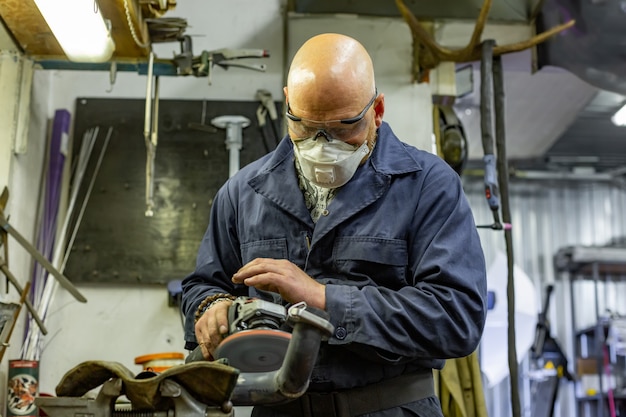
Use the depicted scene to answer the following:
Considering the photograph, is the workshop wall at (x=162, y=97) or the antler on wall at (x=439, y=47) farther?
the antler on wall at (x=439, y=47)

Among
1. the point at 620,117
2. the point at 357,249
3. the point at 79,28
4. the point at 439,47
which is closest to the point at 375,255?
the point at 357,249

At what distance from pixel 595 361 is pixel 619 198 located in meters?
1.98

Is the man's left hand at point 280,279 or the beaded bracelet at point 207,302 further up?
the man's left hand at point 280,279

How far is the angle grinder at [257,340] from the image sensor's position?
1.56 metres

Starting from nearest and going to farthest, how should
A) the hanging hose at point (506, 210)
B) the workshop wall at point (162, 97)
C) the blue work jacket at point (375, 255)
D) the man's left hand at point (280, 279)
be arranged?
the man's left hand at point (280, 279)
the blue work jacket at point (375, 255)
the hanging hose at point (506, 210)
the workshop wall at point (162, 97)

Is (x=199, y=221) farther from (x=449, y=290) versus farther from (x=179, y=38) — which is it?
(x=449, y=290)

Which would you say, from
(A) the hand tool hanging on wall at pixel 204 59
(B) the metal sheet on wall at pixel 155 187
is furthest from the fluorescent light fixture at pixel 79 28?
(B) the metal sheet on wall at pixel 155 187

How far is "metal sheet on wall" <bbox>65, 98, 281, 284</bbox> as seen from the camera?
4035 millimetres

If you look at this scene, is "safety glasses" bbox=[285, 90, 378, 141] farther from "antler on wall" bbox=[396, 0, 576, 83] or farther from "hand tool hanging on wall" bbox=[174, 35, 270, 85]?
"antler on wall" bbox=[396, 0, 576, 83]

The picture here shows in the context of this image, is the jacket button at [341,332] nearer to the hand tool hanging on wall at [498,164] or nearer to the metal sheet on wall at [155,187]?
the hand tool hanging on wall at [498,164]

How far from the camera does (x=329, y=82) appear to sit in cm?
192

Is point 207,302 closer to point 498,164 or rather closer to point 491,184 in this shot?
point 491,184

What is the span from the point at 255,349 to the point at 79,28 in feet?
6.80

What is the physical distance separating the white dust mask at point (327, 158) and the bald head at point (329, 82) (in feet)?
0.21
